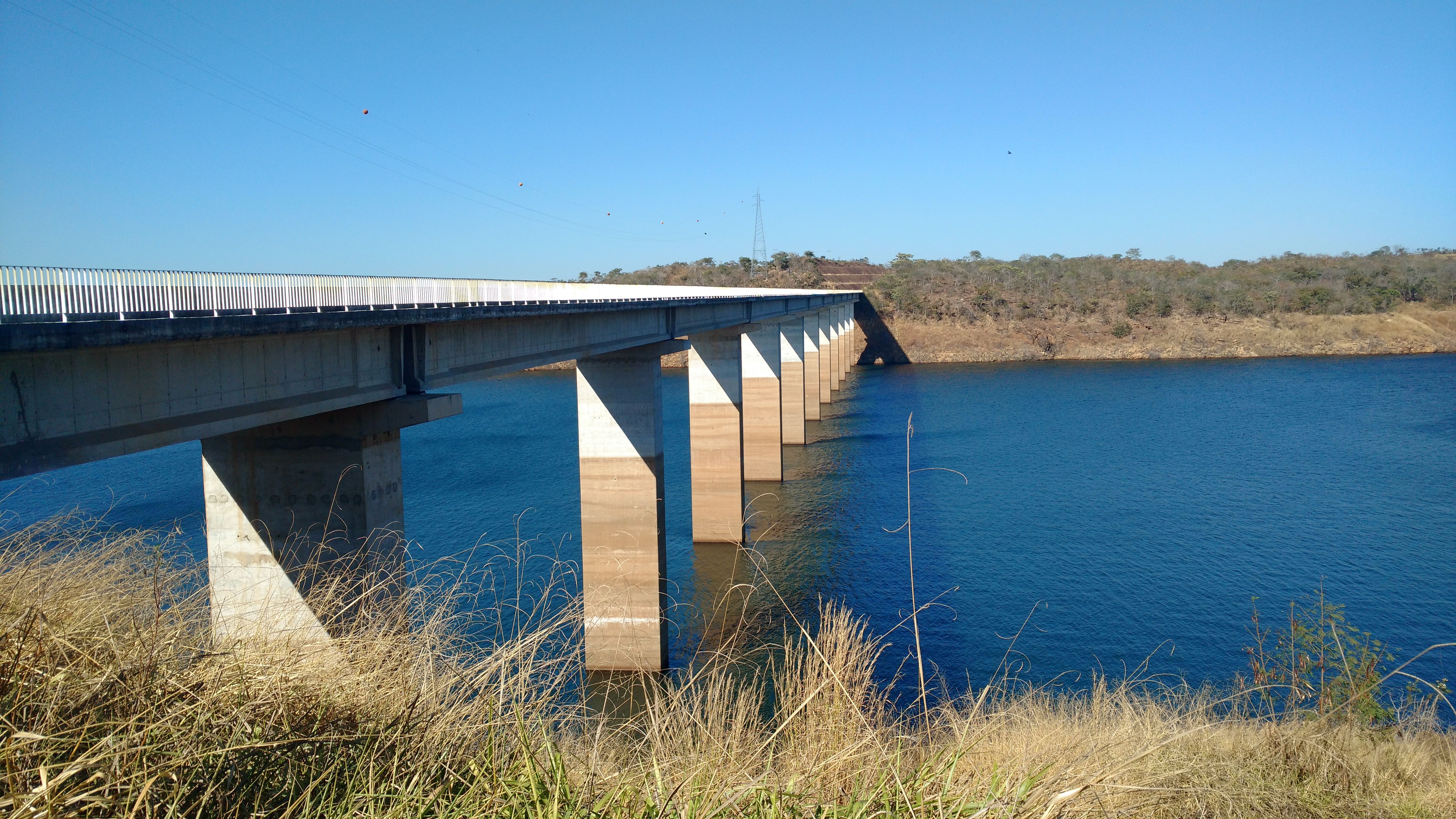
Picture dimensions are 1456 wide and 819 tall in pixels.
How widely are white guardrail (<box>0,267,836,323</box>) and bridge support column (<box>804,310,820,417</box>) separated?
39.2 meters

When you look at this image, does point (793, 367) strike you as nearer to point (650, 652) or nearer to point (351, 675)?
point (650, 652)

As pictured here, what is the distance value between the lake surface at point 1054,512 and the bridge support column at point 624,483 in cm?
219

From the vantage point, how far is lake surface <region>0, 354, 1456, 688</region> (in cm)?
1945

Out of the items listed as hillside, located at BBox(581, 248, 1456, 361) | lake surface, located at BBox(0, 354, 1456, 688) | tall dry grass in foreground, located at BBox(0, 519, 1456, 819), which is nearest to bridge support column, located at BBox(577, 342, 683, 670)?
lake surface, located at BBox(0, 354, 1456, 688)

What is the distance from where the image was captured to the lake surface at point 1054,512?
19.5m

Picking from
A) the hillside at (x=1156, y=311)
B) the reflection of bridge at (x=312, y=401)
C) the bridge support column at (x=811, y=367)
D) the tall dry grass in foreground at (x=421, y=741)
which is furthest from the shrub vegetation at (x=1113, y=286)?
the tall dry grass in foreground at (x=421, y=741)

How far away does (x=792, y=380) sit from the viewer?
4772 centimetres

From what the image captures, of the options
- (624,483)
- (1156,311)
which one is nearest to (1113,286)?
(1156,311)

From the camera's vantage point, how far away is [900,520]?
94.4ft

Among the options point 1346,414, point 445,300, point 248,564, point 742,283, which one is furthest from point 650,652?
point 742,283

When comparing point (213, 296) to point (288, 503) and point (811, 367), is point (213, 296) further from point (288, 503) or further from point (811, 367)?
point (811, 367)

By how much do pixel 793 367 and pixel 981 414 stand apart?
11498mm

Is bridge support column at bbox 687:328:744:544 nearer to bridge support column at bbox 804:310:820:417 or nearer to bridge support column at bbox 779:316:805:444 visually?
bridge support column at bbox 779:316:805:444

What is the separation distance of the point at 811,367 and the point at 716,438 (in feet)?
94.9
